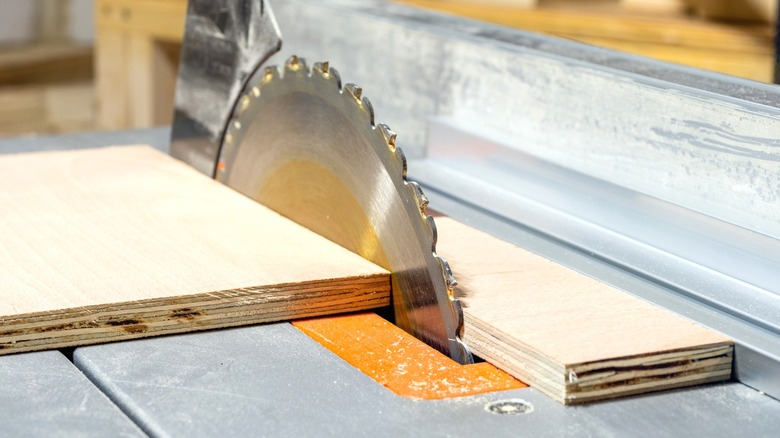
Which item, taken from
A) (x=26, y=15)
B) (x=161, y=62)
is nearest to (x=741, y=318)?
(x=161, y=62)

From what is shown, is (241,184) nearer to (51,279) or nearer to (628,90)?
(51,279)

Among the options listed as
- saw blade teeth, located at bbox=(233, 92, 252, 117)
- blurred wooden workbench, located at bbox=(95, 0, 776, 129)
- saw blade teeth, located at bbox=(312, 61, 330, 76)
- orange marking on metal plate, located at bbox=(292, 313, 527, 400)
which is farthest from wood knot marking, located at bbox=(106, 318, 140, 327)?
blurred wooden workbench, located at bbox=(95, 0, 776, 129)

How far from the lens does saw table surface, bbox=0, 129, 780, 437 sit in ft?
3.11

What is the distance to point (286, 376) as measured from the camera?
41.2 inches

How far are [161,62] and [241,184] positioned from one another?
6.45 feet

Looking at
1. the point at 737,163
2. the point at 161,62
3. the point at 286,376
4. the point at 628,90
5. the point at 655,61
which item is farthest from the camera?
the point at 161,62

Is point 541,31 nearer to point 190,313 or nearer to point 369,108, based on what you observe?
point 369,108

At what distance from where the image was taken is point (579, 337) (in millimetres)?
1045

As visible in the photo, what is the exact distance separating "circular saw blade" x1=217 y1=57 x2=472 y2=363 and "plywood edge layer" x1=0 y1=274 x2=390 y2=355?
0.17 ft

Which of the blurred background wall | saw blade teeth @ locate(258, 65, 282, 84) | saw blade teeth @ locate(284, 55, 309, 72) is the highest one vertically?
saw blade teeth @ locate(284, 55, 309, 72)

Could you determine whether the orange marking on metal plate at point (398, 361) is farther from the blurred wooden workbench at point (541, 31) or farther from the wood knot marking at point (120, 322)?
the blurred wooden workbench at point (541, 31)

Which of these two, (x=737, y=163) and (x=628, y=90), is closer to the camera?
(x=737, y=163)

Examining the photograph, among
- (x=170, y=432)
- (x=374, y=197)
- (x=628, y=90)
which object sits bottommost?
(x=170, y=432)

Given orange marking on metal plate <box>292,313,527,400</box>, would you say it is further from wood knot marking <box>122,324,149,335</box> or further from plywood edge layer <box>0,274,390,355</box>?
wood knot marking <box>122,324,149,335</box>
